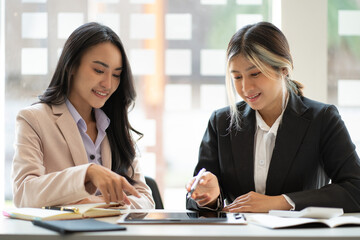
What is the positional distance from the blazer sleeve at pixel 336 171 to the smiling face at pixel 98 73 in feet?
3.10

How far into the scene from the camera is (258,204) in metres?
1.87

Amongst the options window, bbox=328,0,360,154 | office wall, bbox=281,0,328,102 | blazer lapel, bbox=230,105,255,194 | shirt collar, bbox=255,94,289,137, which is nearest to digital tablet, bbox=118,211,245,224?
blazer lapel, bbox=230,105,255,194

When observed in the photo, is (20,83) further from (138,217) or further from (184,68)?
(138,217)

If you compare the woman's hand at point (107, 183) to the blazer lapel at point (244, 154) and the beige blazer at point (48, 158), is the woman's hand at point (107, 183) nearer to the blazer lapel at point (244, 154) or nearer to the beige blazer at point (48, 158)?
the beige blazer at point (48, 158)

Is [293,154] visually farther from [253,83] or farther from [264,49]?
[264,49]

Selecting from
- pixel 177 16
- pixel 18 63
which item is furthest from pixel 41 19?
pixel 177 16

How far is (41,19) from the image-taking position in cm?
385

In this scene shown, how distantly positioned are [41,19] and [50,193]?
2.39 meters

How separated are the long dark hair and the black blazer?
37cm

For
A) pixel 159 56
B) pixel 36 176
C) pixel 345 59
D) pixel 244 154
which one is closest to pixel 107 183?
pixel 36 176

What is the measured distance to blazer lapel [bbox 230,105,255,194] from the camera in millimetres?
2227

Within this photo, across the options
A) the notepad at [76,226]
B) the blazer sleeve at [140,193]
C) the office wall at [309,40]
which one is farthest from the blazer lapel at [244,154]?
the office wall at [309,40]

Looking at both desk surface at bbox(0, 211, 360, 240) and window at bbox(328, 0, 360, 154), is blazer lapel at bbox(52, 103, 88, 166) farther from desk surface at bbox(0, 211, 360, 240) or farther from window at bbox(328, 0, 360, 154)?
window at bbox(328, 0, 360, 154)

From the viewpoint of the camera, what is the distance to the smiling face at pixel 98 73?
227cm
